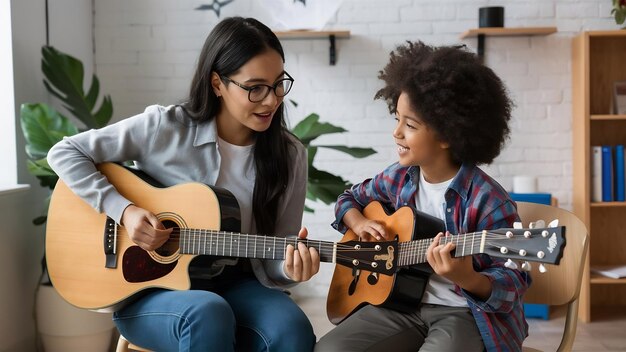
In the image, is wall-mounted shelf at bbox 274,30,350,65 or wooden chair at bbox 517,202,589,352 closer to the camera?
wooden chair at bbox 517,202,589,352

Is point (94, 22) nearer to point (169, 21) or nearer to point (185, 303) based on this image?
point (169, 21)

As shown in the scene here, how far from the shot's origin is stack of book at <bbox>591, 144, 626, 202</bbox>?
355 centimetres

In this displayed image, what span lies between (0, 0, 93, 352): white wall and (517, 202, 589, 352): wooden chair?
188 centimetres

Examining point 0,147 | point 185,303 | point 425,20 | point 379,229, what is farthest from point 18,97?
point 425,20

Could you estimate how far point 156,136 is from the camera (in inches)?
73.2

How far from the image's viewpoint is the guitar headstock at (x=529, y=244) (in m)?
1.34

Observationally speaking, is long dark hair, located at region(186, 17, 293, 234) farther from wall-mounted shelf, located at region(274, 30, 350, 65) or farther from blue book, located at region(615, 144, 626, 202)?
blue book, located at region(615, 144, 626, 202)

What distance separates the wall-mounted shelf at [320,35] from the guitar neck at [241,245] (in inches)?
82.1

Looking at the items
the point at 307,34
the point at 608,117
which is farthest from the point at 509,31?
the point at 307,34

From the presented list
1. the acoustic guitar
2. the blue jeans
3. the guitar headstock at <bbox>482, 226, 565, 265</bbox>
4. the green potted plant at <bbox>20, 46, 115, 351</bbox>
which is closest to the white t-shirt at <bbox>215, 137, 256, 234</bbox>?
the acoustic guitar

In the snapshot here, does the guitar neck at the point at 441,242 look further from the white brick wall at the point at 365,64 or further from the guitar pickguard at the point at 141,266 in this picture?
the white brick wall at the point at 365,64

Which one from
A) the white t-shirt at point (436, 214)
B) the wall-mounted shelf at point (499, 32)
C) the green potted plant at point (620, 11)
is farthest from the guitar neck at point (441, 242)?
the green potted plant at point (620, 11)

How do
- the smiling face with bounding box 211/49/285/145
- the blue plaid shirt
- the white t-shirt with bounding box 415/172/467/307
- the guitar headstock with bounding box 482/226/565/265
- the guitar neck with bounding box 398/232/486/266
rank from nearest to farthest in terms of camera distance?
1. the guitar headstock with bounding box 482/226/565/265
2. the guitar neck with bounding box 398/232/486/266
3. the blue plaid shirt
4. the white t-shirt with bounding box 415/172/467/307
5. the smiling face with bounding box 211/49/285/145

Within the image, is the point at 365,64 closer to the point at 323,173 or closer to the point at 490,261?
the point at 323,173
